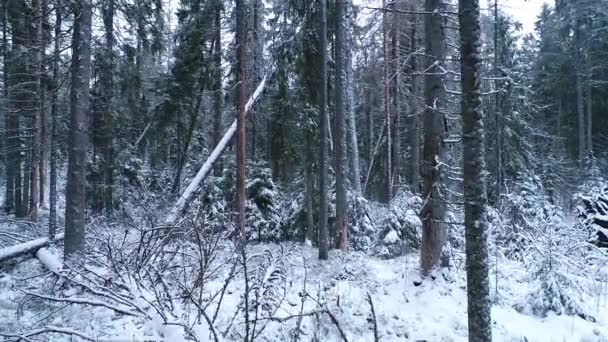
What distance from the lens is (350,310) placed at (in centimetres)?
724

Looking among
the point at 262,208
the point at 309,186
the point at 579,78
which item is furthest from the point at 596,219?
the point at 579,78

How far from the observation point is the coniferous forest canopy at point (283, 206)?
4984mm

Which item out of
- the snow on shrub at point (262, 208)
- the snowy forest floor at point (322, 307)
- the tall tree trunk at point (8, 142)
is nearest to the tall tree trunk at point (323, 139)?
the snowy forest floor at point (322, 307)

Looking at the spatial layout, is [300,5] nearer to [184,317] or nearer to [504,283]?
[504,283]

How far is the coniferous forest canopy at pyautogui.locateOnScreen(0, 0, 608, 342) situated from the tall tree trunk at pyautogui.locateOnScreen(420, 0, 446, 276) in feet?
0.13

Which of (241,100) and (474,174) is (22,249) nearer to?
(241,100)

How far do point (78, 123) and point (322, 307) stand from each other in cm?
604

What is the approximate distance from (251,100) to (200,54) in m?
3.23

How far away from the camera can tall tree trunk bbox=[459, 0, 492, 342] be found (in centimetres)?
452

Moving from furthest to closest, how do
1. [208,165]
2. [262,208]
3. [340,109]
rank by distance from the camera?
1. [262,208]
2. [208,165]
3. [340,109]

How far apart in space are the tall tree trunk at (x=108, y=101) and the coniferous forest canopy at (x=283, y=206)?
114mm

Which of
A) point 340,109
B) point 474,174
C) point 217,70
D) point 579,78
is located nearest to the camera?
point 474,174

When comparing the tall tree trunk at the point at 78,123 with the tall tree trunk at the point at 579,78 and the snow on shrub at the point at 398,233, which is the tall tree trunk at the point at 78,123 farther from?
the tall tree trunk at the point at 579,78

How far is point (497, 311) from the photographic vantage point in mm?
7219
